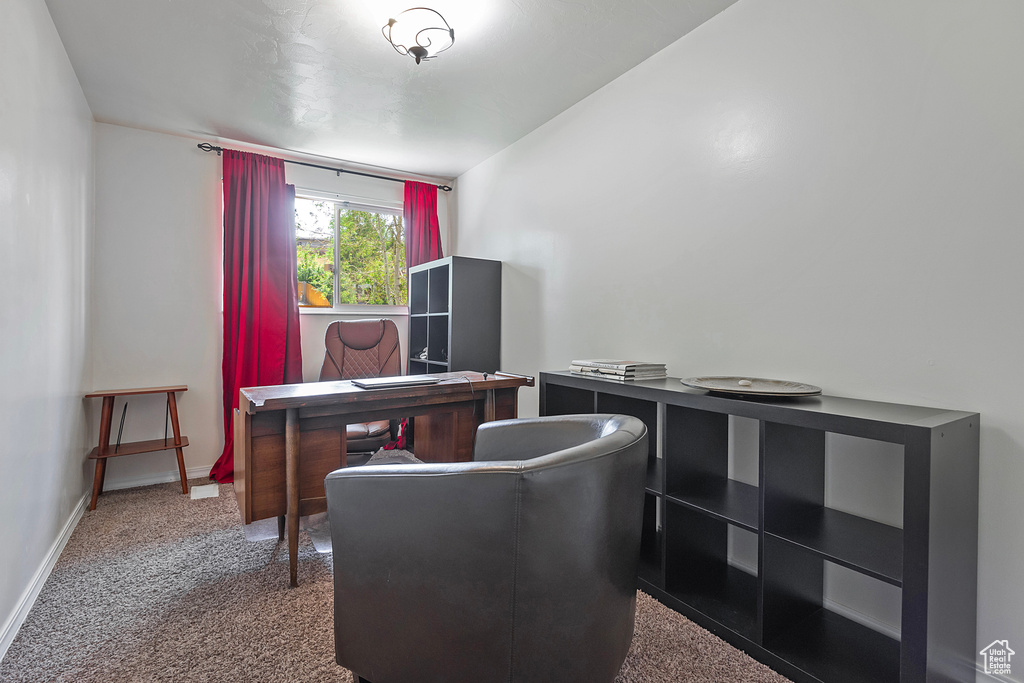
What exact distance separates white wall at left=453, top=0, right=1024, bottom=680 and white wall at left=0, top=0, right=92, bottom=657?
248 centimetres

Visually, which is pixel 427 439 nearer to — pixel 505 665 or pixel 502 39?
pixel 505 665

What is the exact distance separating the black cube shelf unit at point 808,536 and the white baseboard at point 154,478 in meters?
2.94

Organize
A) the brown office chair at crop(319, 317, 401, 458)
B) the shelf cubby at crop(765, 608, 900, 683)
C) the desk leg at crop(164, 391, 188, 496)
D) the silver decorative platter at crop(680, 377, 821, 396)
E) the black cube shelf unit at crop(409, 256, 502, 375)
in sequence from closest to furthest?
the shelf cubby at crop(765, 608, 900, 683) < the silver decorative platter at crop(680, 377, 821, 396) < the desk leg at crop(164, 391, 188, 496) < the brown office chair at crop(319, 317, 401, 458) < the black cube shelf unit at crop(409, 256, 502, 375)

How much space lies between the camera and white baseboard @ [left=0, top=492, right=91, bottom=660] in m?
1.59

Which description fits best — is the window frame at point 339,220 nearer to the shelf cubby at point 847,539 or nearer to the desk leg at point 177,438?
the desk leg at point 177,438

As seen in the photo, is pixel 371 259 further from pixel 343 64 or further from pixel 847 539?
pixel 847 539

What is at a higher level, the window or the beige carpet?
the window

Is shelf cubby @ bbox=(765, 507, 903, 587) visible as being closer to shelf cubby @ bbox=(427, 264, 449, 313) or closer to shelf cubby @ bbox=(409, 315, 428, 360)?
shelf cubby @ bbox=(427, 264, 449, 313)

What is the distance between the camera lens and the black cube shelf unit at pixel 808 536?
1.21m

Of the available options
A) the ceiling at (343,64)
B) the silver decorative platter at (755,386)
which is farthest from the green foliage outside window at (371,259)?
the silver decorative platter at (755,386)

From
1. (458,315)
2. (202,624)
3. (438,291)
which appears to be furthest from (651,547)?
(438,291)

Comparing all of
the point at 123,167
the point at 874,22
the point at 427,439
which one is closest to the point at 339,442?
the point at 427,439

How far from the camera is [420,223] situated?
14.0ft

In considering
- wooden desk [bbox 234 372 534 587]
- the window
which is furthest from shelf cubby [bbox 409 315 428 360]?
wooden desk [bbox 234 372 534 587]
